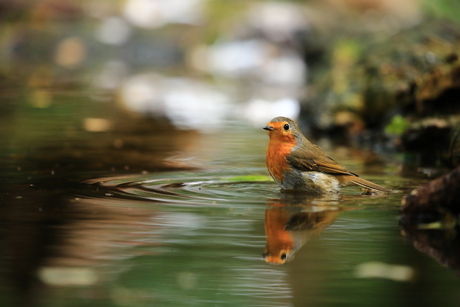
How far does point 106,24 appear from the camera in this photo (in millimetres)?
23969

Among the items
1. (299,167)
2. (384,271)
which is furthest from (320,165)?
(384,271)

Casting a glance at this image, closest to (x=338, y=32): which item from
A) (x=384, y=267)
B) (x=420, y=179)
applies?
(x=420, y=179)

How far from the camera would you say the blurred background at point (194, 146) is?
369cm

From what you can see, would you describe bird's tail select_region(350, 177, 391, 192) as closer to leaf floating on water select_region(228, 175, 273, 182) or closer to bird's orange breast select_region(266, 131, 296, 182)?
bird's orange breast select_region(266, 131, 296, 182)

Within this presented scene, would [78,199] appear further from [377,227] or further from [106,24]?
[106,24]

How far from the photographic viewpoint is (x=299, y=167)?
6.02 m

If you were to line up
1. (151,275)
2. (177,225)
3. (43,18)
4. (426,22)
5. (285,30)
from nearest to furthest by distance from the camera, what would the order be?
(151,275) < (177,225) < (426,22) < (285,30) < (43,18)

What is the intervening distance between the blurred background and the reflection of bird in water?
96mm

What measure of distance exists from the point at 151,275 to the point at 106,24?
68.5 feet

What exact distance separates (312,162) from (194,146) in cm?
304

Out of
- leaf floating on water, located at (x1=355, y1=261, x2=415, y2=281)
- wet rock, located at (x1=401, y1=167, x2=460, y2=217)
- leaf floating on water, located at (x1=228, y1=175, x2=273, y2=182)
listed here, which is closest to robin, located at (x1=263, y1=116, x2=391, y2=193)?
leaf floating on water, located at (x1=228, y1=175, x2=273, y2=182)

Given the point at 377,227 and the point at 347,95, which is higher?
the point at 347,95

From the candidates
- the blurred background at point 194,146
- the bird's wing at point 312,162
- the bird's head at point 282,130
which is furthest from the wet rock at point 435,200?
the bird's head at point 282,130

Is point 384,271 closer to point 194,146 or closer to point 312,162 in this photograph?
point 312,162
